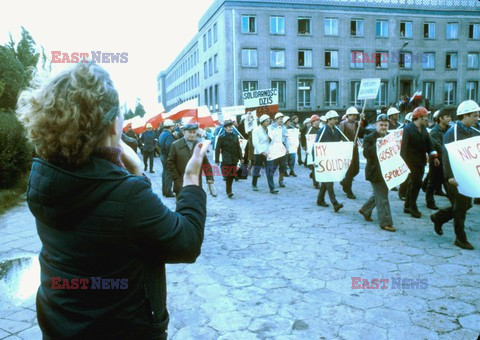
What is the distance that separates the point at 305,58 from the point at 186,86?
84.0 ft

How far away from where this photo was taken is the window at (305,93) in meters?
40.7

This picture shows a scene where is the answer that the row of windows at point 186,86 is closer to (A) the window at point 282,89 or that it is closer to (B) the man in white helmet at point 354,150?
(A) the window at point 282,89

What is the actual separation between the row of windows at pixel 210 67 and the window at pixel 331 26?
1192cm

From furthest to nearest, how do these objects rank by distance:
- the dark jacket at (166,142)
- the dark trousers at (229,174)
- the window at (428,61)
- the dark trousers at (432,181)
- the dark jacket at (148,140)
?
the window at (428,61)
the dark jacket at (148,140)
the dark jacket at (166,142)
the dark trousers at (229,174)
the dark trousers at (432,181)

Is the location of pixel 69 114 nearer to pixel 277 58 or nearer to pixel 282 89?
pixel 282 89

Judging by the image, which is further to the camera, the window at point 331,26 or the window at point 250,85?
the window at point 331,26

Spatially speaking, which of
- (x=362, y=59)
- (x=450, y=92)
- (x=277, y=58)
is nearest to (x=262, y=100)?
(x=277, y=58)

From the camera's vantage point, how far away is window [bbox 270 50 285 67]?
3994 centimetres

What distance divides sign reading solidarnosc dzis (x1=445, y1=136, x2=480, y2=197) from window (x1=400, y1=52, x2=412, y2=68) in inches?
1638

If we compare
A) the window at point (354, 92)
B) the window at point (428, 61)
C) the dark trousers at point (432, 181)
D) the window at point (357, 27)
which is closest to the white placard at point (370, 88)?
the dark trousers at point (432, 181)

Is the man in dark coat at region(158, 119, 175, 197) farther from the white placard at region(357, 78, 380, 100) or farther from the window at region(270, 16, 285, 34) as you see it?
the window at region(270, 16, 285, 34)

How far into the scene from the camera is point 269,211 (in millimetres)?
8133

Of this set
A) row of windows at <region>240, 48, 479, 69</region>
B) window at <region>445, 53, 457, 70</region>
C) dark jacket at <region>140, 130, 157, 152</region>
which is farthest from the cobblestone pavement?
window at <region>445, 53, 457, 70</region>

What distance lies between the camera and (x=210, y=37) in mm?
44125
